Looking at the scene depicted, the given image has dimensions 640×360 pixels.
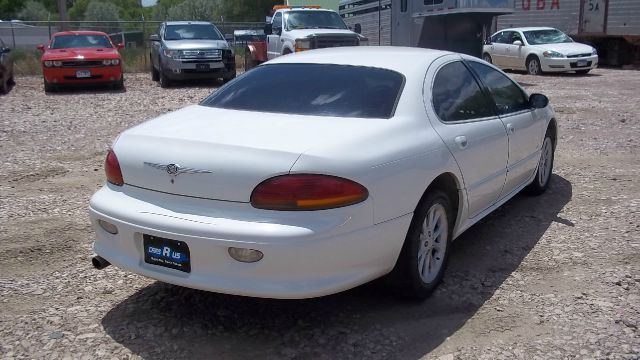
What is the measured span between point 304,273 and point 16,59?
72.3 feet

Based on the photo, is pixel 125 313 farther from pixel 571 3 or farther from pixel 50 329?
pixel 571 3

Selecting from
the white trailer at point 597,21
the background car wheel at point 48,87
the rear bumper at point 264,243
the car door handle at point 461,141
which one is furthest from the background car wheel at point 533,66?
the rear bumper at point 264,243

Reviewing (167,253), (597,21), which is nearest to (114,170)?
(167,253)

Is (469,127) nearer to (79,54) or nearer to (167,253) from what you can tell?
(167,253)

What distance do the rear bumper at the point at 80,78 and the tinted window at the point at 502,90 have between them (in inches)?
503

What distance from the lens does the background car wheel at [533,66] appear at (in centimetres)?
2003

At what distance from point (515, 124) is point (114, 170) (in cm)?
312

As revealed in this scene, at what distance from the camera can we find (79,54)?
1614 centimetres

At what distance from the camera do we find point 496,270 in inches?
181

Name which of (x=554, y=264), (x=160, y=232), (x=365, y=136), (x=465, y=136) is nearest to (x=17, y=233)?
(x=160, y=232)

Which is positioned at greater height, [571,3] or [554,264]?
[571,3]

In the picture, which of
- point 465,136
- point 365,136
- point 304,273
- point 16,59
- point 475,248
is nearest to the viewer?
point 304,273

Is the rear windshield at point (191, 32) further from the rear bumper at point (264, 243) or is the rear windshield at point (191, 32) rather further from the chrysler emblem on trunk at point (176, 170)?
the rear bumper at point (264, 243)

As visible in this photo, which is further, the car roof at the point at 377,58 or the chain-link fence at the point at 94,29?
the chain-link fence at the point at 94,29
